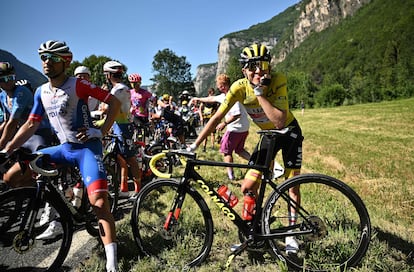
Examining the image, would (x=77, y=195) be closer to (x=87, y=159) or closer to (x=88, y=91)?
(x=87, y=159)

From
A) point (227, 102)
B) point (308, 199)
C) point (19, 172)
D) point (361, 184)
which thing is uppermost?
point (227, 102)

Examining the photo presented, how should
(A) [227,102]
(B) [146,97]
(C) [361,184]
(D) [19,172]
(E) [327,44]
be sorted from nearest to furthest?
(A) [227,102] → (D) [19,172] → (C) [361,184] → (B) [146,97] → (E) [327,44]

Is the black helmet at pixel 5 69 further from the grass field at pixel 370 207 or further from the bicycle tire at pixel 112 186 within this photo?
the grass field at pixel 370 207

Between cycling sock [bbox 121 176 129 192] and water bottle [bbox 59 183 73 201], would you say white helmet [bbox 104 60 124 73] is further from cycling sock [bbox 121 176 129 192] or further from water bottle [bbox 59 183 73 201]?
water bottle [bbox 59 183 73 201]

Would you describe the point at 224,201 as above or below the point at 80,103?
below

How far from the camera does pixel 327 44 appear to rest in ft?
488

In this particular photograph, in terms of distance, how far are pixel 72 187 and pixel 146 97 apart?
4.39 meters

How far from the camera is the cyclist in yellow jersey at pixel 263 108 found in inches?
118

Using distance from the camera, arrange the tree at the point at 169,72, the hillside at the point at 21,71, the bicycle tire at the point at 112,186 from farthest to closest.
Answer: the tree at the point at 169,72, the hillside at the point at 21,71, the bicycle tire at the point at 112,186

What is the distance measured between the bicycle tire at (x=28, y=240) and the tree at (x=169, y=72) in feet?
262

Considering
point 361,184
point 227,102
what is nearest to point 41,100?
point 227,102

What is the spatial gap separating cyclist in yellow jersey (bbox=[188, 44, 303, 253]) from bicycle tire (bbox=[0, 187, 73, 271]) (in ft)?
5.45

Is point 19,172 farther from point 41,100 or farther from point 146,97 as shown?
point 146,97

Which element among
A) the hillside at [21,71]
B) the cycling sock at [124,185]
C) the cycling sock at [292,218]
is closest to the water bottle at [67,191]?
the cycling sock at [124,185]
